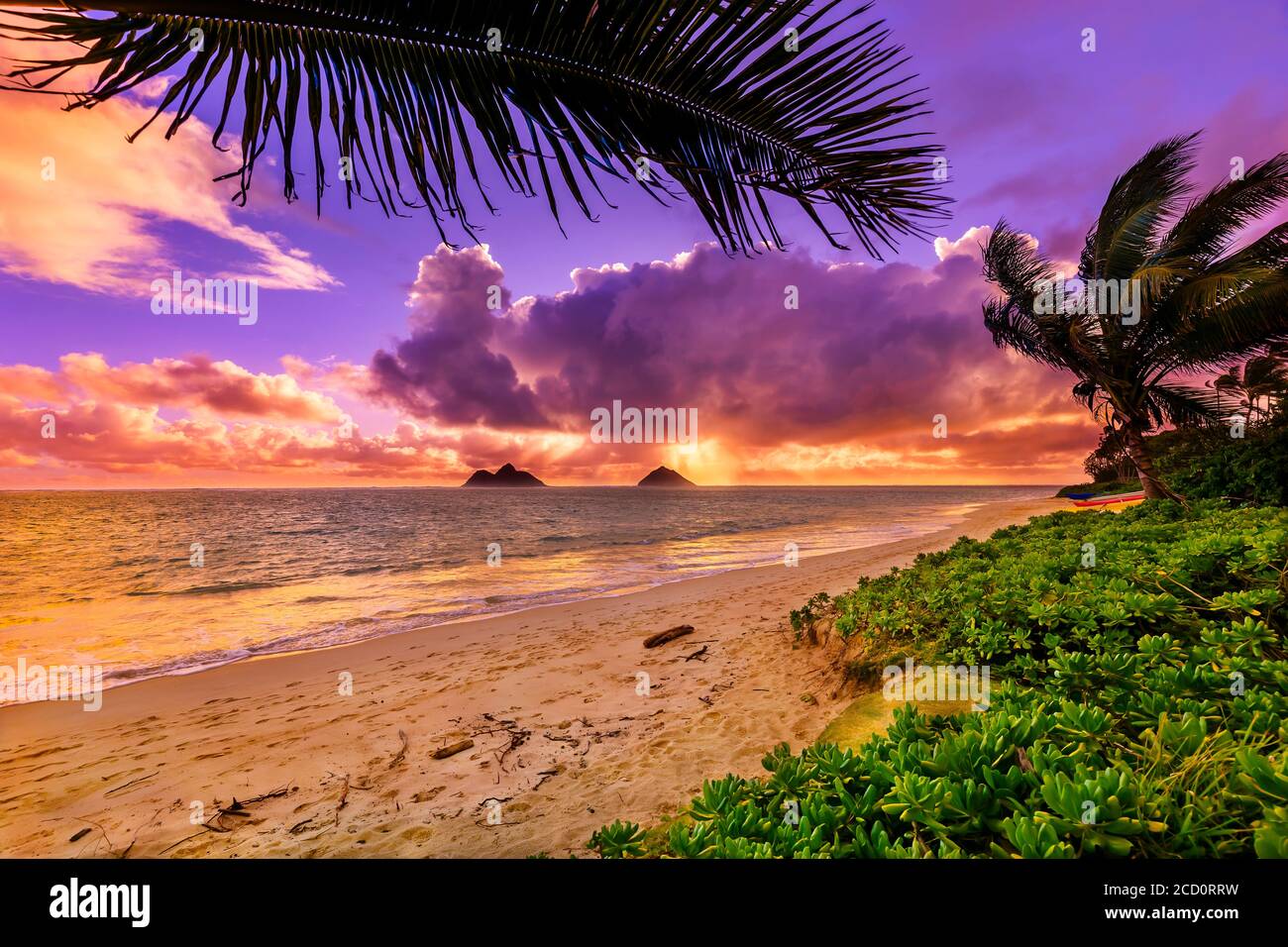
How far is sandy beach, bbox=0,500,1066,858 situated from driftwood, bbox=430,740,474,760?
0.06m

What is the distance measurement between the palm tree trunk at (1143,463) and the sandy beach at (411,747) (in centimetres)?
755

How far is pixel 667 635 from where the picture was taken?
8.05 metres

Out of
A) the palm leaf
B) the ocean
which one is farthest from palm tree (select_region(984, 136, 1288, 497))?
the ocean

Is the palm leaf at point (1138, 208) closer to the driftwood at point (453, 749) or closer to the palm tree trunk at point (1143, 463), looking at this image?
the palm tree trunk at point (1143, 463)

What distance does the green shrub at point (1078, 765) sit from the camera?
4.08ft

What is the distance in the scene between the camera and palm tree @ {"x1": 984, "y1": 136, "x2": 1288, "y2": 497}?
28.3 ft

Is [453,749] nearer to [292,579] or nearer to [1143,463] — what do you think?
[1143,463]

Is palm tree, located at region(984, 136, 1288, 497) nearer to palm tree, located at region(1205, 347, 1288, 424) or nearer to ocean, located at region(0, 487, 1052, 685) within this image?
palm tree, located at region(1205, 347, 1288, 424)

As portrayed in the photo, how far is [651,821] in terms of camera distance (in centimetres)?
344

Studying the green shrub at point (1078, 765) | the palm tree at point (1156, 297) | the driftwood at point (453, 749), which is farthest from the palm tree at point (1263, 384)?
the driftwood at point (453, 749)

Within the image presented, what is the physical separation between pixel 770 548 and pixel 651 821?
20247mm
